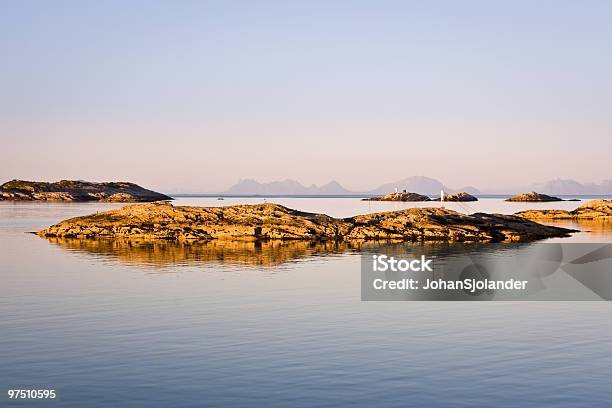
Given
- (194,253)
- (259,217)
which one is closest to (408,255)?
(194,253)

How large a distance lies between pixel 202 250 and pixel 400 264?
67.8 ft

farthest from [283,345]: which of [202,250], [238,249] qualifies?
[238,249]

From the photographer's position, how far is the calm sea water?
2025 centimetres

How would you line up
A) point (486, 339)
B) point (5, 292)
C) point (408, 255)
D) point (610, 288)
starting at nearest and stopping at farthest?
point (486, 339), point (5, 292), point (610, 288), point (408, 255)

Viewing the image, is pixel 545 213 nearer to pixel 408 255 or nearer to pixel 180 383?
pixel 408 255

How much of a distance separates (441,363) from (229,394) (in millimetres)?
7664

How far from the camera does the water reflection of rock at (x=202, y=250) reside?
187 feet

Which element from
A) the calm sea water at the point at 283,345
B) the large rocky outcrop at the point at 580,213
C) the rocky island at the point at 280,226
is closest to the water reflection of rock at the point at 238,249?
the rocky island at the point at 280,226

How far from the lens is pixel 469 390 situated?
67.3 ft

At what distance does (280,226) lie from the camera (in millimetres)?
82188
